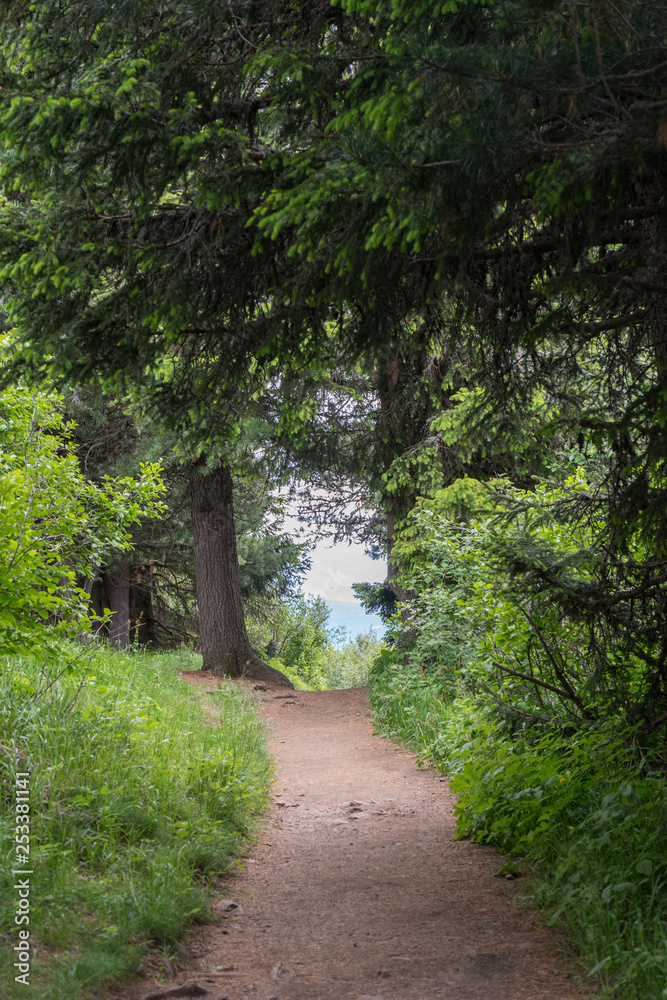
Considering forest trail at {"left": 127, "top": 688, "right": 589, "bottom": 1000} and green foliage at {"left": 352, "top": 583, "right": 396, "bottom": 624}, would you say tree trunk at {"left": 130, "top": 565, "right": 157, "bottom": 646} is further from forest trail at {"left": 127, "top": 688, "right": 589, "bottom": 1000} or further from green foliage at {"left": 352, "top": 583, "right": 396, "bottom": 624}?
forest trail at {"left": 127, "top": 688, "right": 589, "bottom": 1000}

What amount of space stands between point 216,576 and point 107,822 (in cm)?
972

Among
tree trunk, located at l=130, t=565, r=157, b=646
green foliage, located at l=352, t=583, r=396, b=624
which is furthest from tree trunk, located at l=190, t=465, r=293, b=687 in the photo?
green foliage, located at l=352, t=583, r=396, b=624

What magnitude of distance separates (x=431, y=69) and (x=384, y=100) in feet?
0.71

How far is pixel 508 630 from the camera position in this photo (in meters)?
6.09

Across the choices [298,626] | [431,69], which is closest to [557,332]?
[431,69]

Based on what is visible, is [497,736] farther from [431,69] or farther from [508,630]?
[431,69]

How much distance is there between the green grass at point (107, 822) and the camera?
3418 millimetres

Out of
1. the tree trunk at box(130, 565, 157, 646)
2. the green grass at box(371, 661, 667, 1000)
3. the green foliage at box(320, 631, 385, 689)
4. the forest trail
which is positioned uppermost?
the tree trunk at box(130, 565, 157, 646)

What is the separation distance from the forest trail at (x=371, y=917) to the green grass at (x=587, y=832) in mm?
186

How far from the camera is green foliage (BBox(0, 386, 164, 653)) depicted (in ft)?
15.6

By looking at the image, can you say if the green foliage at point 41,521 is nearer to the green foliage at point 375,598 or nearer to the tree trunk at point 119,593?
the tree trunk at point 119,593

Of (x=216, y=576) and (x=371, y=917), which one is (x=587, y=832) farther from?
(x=216, y=576)

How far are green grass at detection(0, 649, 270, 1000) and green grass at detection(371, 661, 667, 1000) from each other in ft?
6.02

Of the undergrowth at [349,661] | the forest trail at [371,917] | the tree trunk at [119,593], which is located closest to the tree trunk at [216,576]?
the tree trunk at [119,593]
